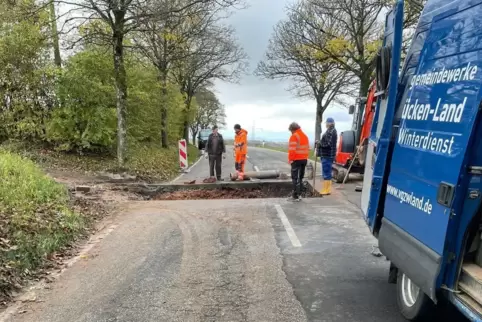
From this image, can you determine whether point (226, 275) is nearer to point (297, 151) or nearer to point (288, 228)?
point (288, 228)

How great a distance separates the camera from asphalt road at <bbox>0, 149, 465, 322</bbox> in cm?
428

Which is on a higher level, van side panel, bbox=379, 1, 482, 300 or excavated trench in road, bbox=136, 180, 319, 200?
van side panel, bbox=379, 1, 482, 300

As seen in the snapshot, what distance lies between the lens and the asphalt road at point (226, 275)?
428cm

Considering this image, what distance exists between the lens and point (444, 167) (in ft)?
10.3

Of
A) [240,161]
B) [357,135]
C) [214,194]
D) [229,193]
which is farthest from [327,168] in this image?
[240,161]

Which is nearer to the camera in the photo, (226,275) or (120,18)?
(226,275)

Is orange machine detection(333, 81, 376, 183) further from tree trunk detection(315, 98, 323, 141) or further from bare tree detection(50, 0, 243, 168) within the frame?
tree trunk detection(315, 98, 323, 141)

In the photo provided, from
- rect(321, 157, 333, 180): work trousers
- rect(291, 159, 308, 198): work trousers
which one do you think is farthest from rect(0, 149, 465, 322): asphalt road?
rect(321, 157, 333, 180): work trousers

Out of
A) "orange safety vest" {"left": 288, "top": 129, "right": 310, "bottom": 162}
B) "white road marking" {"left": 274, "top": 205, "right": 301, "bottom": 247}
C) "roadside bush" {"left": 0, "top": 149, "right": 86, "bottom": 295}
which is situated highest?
"orange safety vest" {"left": 288, "top": 129, "right": 310, "bottom": 162}

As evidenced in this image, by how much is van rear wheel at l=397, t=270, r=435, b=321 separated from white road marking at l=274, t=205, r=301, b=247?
8.16ft

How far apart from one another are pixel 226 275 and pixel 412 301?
84.9 inches

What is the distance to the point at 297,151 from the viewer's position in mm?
10320

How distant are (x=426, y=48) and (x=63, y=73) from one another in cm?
1462

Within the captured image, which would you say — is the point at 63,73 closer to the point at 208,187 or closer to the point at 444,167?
the point at 208,187
